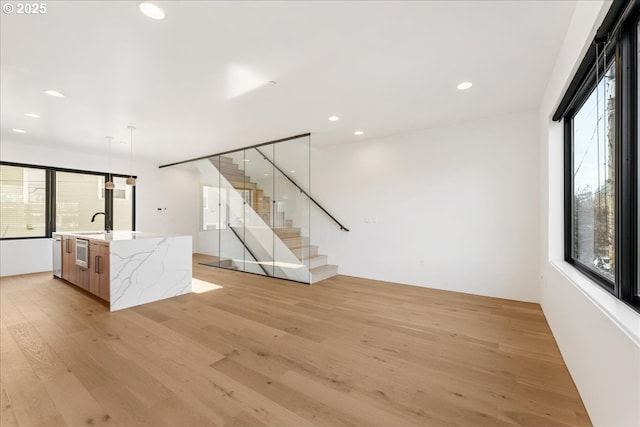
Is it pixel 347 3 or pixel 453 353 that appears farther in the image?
pixel 453 353

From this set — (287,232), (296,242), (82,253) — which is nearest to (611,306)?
(296,242)

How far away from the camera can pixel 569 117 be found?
2.83 metres

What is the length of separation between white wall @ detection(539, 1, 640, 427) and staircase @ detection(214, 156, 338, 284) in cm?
336

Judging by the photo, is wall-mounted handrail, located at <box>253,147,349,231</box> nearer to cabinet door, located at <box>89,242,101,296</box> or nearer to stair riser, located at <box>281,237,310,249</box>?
stair riser, located at <box>281,237,310,249</box>

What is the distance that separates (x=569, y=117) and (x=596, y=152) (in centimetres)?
106

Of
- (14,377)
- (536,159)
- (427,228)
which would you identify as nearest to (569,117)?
(536,159)

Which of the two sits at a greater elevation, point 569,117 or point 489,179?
point 569,117

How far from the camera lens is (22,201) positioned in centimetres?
555

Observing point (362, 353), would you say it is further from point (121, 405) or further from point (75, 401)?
point (75, 401)

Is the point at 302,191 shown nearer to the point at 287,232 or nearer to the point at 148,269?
the point at 287,232

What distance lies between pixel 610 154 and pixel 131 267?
4.98m

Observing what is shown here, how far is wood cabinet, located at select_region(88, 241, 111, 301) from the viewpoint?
3635 millimetres

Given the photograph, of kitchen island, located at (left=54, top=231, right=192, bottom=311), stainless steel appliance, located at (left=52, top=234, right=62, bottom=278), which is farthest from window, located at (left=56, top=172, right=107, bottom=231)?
kitchen island, located at (left=54, top=231, right=192, bottom=311)

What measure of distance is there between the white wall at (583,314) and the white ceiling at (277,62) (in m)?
0.32
